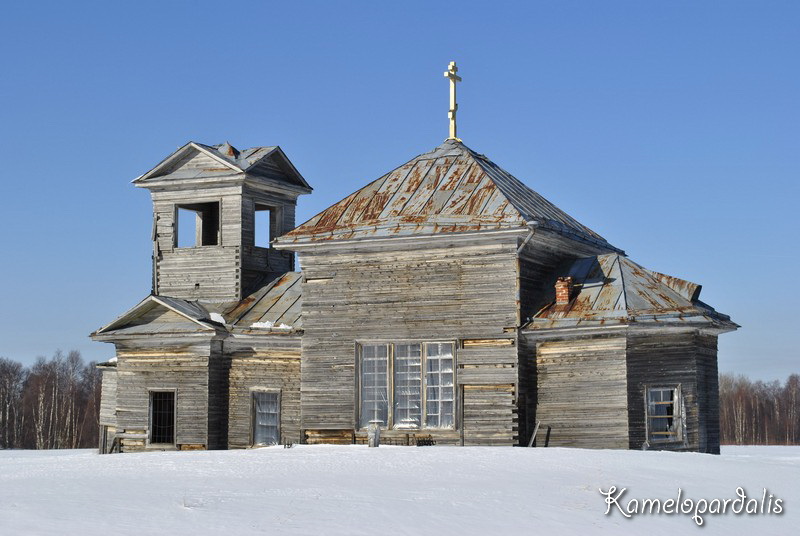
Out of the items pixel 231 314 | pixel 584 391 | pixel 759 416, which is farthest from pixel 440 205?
pixel 759 416

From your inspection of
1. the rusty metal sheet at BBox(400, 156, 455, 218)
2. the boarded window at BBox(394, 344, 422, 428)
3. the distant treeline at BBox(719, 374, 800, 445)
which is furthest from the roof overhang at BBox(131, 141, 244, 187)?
A: the distant treeline at BBox(719, 374, 800, 445)

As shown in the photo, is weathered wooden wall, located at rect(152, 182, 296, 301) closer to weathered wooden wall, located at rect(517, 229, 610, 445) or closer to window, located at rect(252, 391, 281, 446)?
window, located at rect(252, 391, 281, 446)

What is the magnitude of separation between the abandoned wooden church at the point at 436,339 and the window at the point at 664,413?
4cm

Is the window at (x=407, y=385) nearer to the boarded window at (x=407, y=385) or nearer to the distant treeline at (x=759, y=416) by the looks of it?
the boarded window at (x=407, y=385)

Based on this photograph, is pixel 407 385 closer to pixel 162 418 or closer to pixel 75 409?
pixel 162 418

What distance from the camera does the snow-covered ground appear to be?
1398 centimetres

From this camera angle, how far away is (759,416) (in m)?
84.9

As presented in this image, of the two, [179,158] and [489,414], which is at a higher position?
[179,158]

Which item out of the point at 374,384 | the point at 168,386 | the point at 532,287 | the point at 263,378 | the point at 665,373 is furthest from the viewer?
the point at 168,386

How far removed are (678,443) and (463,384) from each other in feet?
16.0

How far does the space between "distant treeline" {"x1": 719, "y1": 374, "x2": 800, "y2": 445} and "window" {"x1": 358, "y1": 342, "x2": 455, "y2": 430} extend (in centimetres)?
5436

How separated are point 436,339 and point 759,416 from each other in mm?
63396

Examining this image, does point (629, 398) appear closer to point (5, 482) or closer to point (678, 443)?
point (678, 443)

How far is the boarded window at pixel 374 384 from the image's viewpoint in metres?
27.7
